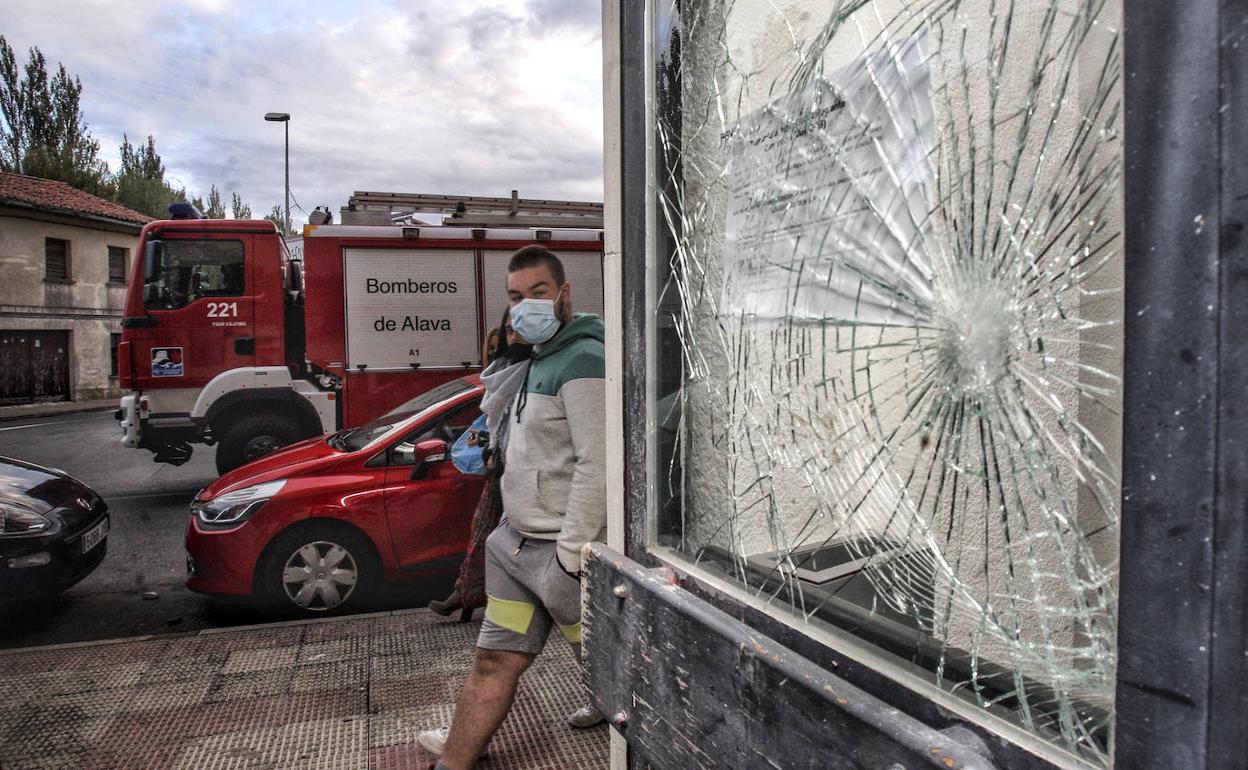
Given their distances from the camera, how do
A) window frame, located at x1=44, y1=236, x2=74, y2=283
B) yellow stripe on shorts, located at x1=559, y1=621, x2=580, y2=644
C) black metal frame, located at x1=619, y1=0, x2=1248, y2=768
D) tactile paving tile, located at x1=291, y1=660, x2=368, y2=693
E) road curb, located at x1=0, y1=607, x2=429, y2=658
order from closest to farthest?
black metal frame, located at x1=619, y1=0, x2=1248, y2=768, yellow stripe on shorts, located at x1=559, y1=621, x2=580, y2=644, tactile paving tile, located at x1=291, y1=660, x2=368, y2=693, road curb, located at x1=0, y1=607, x2=429, y2=658, window frame, located at x1=44, y1=236, x2=74, y2=283

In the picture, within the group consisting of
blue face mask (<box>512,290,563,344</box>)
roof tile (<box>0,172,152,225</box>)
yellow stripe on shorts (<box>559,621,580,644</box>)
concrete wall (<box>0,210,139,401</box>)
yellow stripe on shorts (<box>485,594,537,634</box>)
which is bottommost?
yellow stripe on shorts (<box>559,621,580,644</box>)

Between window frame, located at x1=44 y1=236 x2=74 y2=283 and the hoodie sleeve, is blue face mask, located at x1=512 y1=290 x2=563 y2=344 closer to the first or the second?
the hoodie sleeve

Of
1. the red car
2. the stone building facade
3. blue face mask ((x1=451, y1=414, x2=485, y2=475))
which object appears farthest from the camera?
the stone building facade

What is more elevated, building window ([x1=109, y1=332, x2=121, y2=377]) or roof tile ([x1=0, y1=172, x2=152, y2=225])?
roof tile ([x1=0, y1=172, x2=152, y2=225])

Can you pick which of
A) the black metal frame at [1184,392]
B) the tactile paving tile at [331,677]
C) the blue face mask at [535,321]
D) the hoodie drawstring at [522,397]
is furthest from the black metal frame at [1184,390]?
the tactile paving tile at [331,677]

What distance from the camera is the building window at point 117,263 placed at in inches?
896

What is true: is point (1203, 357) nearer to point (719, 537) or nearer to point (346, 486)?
point (719, 537)

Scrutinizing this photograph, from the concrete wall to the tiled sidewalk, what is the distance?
19.2 m

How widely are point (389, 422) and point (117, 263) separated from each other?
2273cm

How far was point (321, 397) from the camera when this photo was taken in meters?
7.89

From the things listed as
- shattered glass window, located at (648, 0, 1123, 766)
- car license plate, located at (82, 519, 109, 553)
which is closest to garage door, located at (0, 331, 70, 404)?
car license plate, located at (82, 519, 109, 553)

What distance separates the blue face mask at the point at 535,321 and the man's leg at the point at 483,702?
102 cm

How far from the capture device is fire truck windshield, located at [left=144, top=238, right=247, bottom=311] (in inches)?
307

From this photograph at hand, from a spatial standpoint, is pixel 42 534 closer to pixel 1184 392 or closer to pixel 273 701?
pixel 273 701
